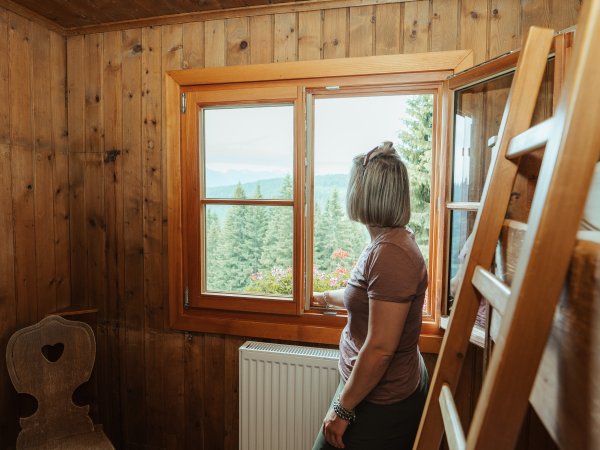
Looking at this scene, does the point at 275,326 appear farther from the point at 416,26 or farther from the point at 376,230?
the point at 416,26

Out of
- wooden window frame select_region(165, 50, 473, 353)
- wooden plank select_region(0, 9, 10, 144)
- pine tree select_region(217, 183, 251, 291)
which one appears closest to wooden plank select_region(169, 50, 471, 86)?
wooden window frame select_region(165, 50, 473, 353)

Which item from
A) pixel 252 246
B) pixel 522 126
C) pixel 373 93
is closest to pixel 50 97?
pixel 252 246

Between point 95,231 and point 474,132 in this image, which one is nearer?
point 474,132

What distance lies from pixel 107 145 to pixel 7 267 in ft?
2.68

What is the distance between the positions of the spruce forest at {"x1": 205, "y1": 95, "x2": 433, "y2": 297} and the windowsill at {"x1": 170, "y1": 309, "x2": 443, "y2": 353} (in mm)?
139

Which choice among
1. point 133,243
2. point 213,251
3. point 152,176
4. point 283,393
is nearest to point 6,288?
point 133,243

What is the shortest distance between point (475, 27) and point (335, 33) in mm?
632

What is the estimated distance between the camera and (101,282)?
2.31 m

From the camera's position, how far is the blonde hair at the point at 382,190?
129cm

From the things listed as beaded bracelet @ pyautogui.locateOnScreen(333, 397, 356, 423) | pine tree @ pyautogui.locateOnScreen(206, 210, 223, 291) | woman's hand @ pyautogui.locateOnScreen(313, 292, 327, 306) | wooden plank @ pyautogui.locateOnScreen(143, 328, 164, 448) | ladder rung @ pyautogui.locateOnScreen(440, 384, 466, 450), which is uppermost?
pine tree @ pyautogui.locateOnScreen(206, 210, 223, 291)

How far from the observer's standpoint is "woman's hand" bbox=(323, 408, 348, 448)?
129 cm

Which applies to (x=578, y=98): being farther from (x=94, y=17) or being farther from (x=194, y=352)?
(x=94, y=17)

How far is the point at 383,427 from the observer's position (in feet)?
4.26

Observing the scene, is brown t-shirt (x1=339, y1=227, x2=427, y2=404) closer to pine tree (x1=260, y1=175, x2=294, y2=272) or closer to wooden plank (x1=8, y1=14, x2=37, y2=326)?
pine tree (x1=260, y1=175, x2=294, y2=272)
